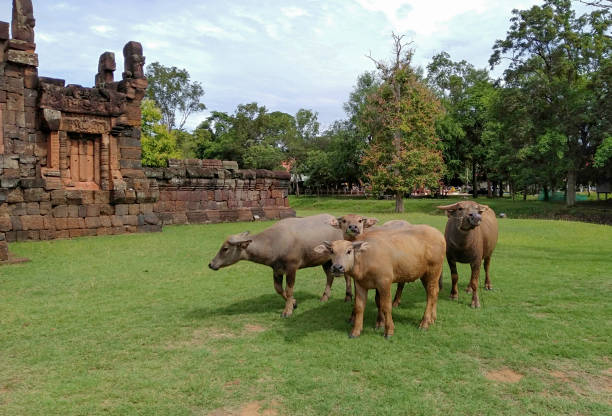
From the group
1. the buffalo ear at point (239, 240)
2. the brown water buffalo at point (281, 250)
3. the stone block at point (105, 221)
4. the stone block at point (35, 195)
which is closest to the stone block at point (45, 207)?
the stone block at point (35, 195)

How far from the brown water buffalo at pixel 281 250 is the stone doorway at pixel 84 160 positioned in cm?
1283

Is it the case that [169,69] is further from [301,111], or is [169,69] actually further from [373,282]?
[373,282]

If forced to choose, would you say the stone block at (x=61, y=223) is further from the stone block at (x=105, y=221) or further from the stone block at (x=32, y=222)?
the stone block at (x=105, y=221)

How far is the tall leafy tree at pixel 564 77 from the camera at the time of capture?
2969 cm

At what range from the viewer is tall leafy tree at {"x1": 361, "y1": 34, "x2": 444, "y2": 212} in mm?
29953

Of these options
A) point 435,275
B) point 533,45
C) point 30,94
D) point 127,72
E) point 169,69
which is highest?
point 169,69

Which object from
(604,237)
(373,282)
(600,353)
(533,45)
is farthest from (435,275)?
(533,45)

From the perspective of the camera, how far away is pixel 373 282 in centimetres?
508

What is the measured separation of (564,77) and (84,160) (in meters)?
32.0

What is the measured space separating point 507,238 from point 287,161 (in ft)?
152

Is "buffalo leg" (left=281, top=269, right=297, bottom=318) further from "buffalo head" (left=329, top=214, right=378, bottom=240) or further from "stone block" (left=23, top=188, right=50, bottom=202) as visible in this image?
"stone block" (left=23, top=188, right=50, bottom=202)

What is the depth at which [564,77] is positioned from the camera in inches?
1244

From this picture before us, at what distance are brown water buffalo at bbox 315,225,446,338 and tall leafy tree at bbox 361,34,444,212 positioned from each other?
81.0 ft

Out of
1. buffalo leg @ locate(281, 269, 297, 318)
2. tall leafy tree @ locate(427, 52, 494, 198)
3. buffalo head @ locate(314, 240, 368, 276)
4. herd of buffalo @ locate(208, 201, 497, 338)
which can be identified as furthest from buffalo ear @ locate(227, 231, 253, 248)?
tall leafy tree @ locate(427, 52, 494, 198)
